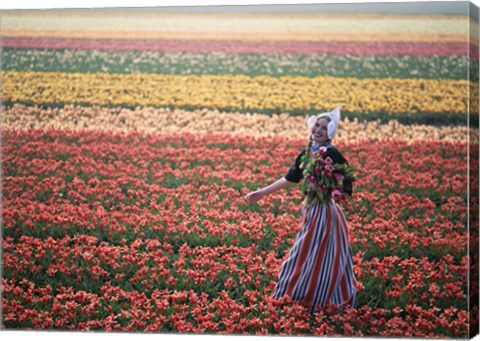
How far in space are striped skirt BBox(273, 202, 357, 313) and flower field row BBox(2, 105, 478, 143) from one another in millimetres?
1454

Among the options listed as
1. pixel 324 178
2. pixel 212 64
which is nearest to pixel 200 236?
pixel 324 178

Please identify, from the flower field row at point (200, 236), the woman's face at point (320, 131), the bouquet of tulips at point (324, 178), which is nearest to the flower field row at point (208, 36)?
the flower field row at point (200, 236)

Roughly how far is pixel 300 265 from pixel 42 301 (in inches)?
80.5

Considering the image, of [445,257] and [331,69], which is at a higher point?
[331,69]

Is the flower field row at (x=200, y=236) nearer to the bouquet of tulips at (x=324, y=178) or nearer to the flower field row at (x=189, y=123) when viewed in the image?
the flower field row at (x=189, y=123)

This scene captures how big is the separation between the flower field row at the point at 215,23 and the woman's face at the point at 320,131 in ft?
4.09

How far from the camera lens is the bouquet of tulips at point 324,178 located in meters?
6.30

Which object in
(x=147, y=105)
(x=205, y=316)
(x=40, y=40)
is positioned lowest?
(x=205, y=316)

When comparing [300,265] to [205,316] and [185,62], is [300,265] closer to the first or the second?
[205,316]

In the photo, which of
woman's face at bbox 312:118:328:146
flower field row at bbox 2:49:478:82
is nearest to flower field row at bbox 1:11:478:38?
flower field row at bbox 2:49:478:82

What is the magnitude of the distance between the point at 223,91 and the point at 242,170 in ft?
2.35

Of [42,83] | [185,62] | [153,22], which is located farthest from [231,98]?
[42,83]

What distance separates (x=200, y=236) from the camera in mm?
7410

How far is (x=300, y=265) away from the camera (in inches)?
256
